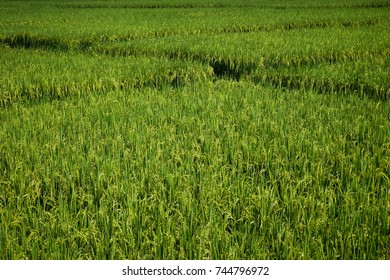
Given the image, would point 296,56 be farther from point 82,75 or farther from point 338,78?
point 82,75

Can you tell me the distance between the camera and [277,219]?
2.52 m

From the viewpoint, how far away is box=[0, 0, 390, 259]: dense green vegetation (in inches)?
90.9

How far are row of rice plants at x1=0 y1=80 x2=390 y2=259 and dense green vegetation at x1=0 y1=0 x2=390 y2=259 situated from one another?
0.05 feet

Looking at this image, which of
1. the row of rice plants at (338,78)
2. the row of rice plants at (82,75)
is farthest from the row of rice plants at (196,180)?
the row of rice plants at (82,75)

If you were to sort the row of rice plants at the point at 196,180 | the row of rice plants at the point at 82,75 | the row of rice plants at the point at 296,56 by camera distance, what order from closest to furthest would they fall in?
1. the row of rice plants at the point at 196,180
2. the row of rice plants at the point at 82,75
3. the row of rice plants at the point at 296,56

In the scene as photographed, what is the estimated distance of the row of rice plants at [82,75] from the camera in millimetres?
6203

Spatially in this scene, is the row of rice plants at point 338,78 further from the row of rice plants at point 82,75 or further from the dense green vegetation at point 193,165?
the row of rice plants at point 82,75

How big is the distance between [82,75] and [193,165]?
12.8 ft

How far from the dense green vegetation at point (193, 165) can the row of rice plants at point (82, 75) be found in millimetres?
30

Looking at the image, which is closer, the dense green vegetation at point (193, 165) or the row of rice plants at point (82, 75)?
the dense green vegetation at point (193, 165)

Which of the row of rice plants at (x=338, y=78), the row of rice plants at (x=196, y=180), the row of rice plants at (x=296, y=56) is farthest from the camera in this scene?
the row of rice plants at (x=296, y=56)

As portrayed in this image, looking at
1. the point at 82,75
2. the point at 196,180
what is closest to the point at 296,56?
the point at 82,75
